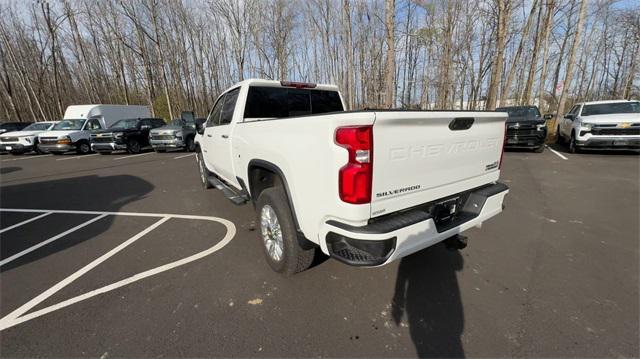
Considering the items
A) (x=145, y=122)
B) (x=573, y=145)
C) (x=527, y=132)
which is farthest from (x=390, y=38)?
(x=145, y=122)

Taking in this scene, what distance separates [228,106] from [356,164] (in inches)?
128

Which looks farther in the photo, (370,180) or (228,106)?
(228,106)

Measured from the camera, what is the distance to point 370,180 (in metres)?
1.95

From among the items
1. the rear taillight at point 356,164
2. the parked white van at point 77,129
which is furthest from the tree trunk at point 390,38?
the parked white van at point 77,129

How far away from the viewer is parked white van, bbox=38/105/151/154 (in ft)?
43.7

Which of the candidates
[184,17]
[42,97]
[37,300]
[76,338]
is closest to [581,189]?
[76,338]

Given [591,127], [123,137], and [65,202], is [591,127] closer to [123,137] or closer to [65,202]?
[65,202]

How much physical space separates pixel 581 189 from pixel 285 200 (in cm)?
651

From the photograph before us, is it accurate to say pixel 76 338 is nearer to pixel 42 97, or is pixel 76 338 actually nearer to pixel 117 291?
pixel 117 291

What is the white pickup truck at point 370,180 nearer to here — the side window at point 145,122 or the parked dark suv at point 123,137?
the parked dark suv at point 123,137

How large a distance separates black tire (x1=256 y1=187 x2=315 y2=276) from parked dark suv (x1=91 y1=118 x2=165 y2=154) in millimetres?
13700

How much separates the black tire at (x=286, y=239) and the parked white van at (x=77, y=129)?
15.6 m

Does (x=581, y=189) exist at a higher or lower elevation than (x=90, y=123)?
lower

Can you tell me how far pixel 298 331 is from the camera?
2227 millimetres
